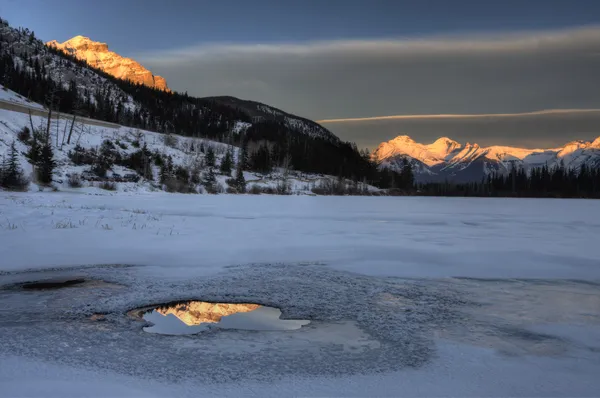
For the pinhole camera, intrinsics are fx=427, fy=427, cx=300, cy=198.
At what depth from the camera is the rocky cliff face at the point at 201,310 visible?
6.01 meters

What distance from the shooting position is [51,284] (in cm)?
786

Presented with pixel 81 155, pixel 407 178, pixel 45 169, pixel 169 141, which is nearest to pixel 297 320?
pixel 45 169

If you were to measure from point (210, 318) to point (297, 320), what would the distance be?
1.24 meters

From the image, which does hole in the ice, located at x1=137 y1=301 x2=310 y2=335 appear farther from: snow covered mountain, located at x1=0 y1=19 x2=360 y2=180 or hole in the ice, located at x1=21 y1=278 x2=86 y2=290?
snow covered mountain, located at x1=0 y1=19 x2=360 y2=180

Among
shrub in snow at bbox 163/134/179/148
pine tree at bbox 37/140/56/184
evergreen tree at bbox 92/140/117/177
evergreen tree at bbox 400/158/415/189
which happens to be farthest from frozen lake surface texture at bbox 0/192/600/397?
evergreen tree at bbox 400/158/415/189

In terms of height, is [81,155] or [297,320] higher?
[81,155]

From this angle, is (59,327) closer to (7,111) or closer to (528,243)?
(528,243)

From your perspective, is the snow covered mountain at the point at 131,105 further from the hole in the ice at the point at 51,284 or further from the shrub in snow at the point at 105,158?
the hole in the ice at the point at 51,284

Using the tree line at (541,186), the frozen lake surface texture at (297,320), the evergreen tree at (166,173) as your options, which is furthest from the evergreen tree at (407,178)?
the frozen lake surface texture at (297,320)

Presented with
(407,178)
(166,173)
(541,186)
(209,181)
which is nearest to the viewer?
(166,173)

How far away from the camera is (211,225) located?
723 inches

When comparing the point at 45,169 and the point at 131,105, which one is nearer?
the point at 45,169

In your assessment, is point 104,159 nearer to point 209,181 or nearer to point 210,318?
point 209,181

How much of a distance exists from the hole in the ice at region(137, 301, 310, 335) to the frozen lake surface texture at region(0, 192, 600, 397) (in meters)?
0.04
